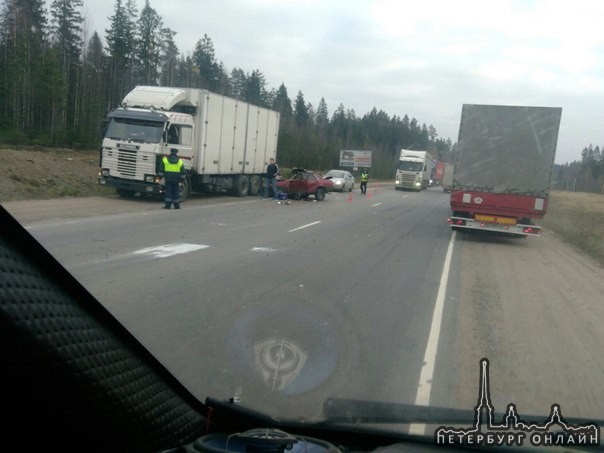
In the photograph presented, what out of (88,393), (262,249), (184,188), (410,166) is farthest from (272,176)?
(410,166)

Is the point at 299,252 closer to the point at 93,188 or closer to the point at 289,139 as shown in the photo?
the point at 93,188

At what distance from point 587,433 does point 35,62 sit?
1537 inches

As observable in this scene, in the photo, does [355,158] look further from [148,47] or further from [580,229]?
[580,229]

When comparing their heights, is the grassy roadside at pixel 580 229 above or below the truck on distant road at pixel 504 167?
below

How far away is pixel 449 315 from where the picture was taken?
7910 mm

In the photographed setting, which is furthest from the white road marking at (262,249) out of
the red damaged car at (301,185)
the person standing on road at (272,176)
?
the red damaged car at (301,185)

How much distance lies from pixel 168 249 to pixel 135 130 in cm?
1111

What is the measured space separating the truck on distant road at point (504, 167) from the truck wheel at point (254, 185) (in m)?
14.5

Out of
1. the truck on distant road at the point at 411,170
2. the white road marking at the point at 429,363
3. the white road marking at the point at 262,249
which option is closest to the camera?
the white road marking at the point at 429,363

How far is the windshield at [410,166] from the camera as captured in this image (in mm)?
54125

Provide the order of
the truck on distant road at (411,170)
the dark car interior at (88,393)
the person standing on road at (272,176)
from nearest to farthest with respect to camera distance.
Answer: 1. the dark car interior at (88,393)
2. the person standing on road at (272,176)
3. the truck on distant road at (411,170)

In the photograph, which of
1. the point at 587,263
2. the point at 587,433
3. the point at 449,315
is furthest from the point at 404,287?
the point at 587,263

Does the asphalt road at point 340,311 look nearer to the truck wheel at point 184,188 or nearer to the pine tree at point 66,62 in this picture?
the truck wheel at point 184,188

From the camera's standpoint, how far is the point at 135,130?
2173 centimetres
